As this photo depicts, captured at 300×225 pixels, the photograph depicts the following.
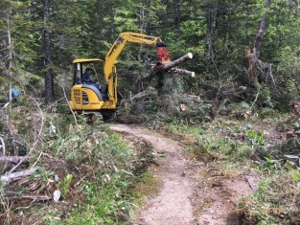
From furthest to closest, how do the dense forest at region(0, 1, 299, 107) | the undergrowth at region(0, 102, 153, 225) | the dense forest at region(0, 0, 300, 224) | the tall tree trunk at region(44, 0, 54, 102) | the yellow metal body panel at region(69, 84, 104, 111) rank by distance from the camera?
the tall tree trunk at region(44, 0, 54, 102), the dense forest at region(0, 1, 299, 107), the dense forest at region(0, 0, 300, 224), the yellow metal body panel at region(69, 84, 104, 111), the undergrowth at region(0, 102, 153, 225)

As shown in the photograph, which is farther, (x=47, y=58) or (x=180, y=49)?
(x=180, y=49)

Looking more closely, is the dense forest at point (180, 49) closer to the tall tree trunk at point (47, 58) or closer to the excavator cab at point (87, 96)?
the tall tree trunk at point (47, 58)

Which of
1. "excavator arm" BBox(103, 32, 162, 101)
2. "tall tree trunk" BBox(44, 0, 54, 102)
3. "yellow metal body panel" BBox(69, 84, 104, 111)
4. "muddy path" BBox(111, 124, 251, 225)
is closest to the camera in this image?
"muddy path" BBox(111, 124, 251, 225)

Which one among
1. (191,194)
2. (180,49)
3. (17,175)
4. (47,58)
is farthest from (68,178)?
(180,49)

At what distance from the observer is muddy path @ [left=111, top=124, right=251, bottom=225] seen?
16.5 ft

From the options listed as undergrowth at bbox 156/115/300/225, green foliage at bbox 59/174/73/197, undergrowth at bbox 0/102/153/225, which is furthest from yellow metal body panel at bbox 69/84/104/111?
green foliage at bbox 59/174/73/197

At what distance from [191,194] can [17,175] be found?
9.10 ft

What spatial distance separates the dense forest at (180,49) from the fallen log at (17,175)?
11.8 ft

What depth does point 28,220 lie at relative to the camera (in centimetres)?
447

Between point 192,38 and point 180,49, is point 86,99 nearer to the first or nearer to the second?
point 180,49

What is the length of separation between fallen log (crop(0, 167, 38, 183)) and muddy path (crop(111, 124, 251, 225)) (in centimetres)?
163

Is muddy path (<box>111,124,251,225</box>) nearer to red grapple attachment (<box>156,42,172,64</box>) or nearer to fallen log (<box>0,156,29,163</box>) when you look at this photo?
fallen log (<box>0,156,29,163</box>)

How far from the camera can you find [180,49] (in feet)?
51.1

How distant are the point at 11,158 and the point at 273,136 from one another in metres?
6.87
